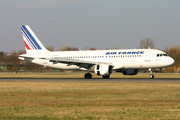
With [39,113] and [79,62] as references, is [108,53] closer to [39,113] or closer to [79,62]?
[79,62]

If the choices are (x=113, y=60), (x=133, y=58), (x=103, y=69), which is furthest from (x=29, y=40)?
(x=133, y=58)


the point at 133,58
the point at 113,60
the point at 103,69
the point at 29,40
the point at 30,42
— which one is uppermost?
the point at 29,40

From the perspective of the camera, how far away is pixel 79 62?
49.2 m

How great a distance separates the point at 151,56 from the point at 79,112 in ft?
113

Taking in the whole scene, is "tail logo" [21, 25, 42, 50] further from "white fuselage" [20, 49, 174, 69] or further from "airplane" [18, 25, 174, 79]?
"white fuselage" [20, 49, 174, 69]

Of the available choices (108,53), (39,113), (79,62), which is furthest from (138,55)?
(39,113)

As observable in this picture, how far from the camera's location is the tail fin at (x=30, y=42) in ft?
194

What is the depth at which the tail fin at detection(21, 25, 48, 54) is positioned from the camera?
59125 millimetres

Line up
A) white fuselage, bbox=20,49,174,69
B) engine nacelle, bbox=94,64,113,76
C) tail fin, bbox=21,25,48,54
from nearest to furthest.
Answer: engine nacelle, bbox=94,64,113,76 → white fuselage, bbox=20,49,174,69 → tail fin, bbox=21,25,48,54

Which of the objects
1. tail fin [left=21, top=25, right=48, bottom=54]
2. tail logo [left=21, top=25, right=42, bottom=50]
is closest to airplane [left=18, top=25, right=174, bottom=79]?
tail fin [left=21, top=25, right=48, bottom=54]

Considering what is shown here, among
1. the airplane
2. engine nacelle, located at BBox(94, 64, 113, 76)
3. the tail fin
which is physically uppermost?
the tail fin

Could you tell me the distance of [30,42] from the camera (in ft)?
195

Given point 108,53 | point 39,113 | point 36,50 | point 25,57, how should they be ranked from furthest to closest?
point 36,50
point 25,57
point 108,53
point 39,113

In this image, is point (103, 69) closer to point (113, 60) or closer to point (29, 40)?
point (113, 60)
